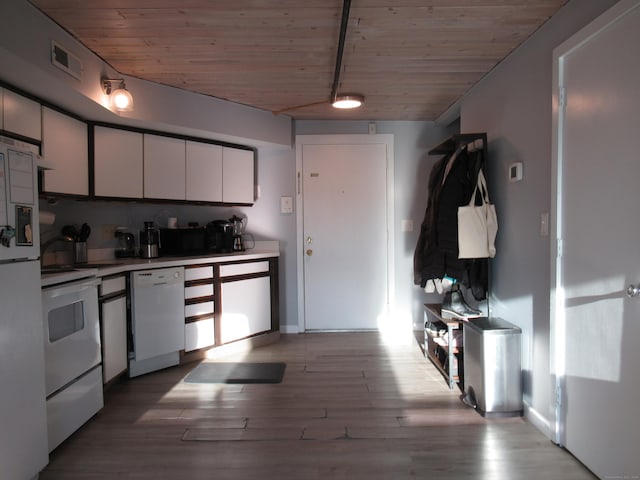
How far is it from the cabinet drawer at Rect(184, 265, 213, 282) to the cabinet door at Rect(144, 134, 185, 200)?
678mm

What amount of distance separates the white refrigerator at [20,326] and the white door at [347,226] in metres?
2.75

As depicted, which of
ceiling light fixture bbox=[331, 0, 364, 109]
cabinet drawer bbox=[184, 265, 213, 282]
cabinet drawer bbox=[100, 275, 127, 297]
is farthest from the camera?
cabinet drawer bbox=[184, 265, 213, 282]

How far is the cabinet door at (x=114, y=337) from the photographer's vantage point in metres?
2.68

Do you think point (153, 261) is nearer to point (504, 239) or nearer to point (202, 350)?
point (202, 350)

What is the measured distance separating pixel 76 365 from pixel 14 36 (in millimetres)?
1671

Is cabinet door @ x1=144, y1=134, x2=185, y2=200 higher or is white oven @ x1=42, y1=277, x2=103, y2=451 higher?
cabinet door @ x1=144, y1=134, x2=185, y2=200

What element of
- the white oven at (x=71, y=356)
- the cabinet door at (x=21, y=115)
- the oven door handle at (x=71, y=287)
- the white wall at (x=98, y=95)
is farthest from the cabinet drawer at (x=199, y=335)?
the cabinet door at (x=21, y=115)

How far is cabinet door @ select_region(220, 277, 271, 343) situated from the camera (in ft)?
11.9

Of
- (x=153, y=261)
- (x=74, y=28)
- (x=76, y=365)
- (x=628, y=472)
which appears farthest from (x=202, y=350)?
(x=628, y=472)

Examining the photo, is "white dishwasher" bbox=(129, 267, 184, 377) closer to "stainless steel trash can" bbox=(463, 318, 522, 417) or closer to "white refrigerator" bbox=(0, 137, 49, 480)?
"white refrigerator" bbox=(0, 137, 49, 480)

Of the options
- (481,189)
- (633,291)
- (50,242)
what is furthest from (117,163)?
(633,291)

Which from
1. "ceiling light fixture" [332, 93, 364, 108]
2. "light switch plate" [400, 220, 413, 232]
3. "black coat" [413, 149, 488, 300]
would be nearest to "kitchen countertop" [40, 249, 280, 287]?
"light switch plate" [400, 220, 413, 232]

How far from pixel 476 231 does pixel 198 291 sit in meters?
2.24

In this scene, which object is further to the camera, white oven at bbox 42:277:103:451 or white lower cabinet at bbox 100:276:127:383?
white lower cabinet at bbox 100:276:127:383
